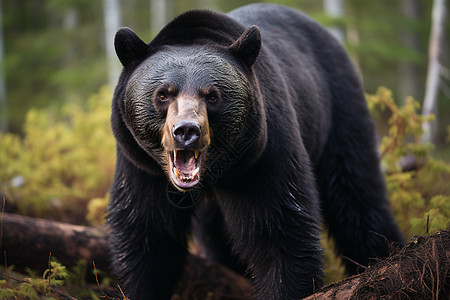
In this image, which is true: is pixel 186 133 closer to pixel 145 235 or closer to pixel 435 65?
pixel 145 235

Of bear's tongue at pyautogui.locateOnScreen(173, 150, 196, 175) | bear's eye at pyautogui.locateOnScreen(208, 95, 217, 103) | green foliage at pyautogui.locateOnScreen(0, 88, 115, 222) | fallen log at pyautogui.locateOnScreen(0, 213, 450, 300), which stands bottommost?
green foliage at pyautogui.locateOnScreen(0, 88, 115, 222)

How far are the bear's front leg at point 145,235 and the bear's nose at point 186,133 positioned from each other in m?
0.78

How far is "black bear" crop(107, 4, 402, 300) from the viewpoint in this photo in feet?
10.4

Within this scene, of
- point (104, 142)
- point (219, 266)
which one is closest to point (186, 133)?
point (219, 266)

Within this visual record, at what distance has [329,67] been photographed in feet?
16.1

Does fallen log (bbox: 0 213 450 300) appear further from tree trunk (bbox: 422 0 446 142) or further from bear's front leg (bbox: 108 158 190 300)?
tree trunk (bbox: 422 0 446 142)

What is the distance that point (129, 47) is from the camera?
11.1 feet

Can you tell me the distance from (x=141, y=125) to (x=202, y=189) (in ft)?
2.52

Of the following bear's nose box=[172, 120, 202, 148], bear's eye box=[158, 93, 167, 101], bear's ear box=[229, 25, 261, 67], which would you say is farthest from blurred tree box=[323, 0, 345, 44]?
bear's nose box=[172, 120, 202, 148]

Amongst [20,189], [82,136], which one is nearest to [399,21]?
[82,136]

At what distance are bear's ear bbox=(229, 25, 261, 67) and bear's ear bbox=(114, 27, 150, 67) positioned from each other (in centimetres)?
60

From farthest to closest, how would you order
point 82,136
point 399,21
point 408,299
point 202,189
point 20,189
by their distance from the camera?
1. point 399,21
2. point 82,136
3. point 20,189
4. point 202,189
5. point 408,299

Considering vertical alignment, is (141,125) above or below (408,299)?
above

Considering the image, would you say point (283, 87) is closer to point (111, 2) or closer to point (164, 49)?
point (164, 49)
